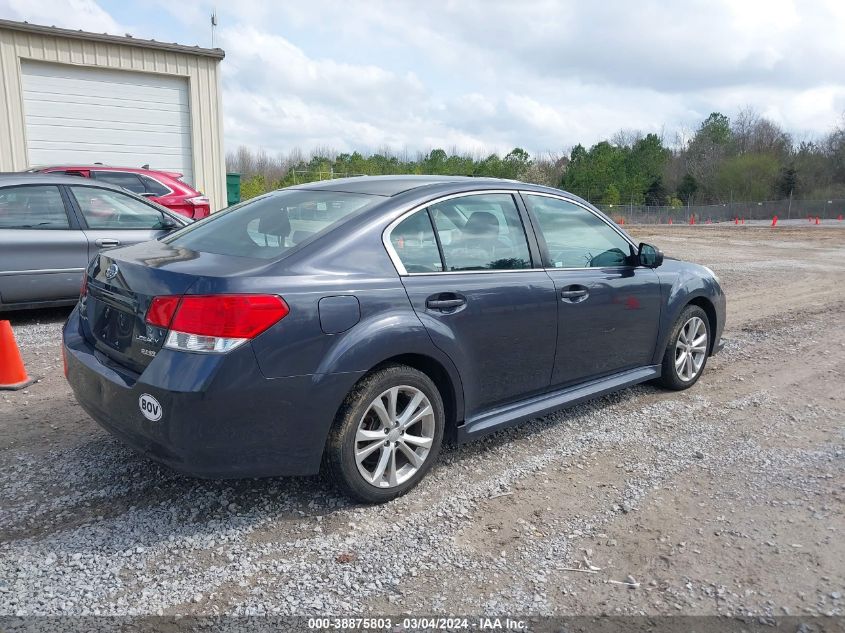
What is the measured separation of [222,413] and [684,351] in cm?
384

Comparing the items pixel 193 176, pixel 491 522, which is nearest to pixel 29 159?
pixel 193 176

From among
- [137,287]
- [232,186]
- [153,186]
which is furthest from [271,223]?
[232,186]

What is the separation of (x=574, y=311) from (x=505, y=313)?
63 cm

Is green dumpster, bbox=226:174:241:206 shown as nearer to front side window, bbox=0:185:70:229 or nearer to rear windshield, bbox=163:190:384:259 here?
front side window, bbox=0:185:70:229

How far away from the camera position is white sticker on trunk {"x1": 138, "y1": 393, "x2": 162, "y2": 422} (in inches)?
117

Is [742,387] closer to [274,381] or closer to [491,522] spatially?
[491,522]

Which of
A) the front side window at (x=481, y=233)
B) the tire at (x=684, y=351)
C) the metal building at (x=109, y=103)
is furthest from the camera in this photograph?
the metal building at (x=109, y=103)

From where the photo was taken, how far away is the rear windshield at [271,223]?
348 cm

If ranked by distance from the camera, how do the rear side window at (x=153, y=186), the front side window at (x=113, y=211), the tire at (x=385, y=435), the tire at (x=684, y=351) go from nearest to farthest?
1. the tire at (x=385, y=435)
2. the tire at (x=684, y=351)
3. the front side window at (x=113, y=211)
4. the rear side window at (x=153, y=186)

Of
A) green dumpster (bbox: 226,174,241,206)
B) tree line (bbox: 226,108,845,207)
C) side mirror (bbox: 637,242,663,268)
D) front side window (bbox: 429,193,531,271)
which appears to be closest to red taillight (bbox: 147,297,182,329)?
front side window (bbox: 429,193,531,271)

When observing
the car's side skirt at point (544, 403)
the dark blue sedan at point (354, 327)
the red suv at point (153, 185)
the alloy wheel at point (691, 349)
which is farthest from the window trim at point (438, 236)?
the red suv at point (153, 185)

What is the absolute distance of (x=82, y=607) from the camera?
2.64 m

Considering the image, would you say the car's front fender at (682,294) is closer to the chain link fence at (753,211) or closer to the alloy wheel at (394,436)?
the alloy wheel at (394,436)

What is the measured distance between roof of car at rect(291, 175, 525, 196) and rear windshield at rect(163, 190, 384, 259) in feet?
0.32
